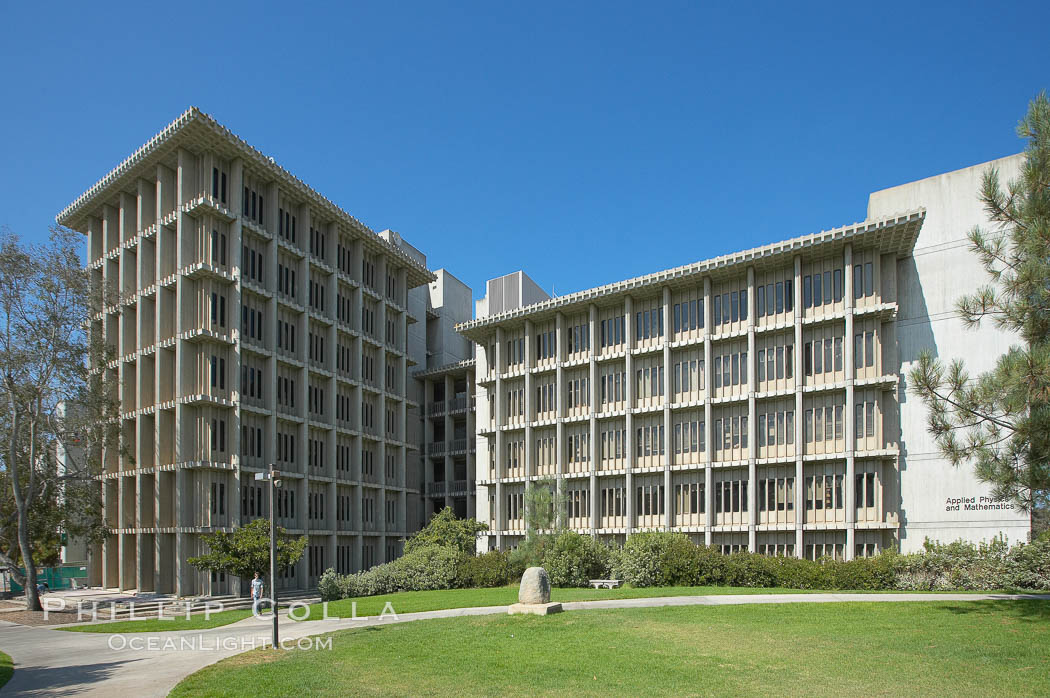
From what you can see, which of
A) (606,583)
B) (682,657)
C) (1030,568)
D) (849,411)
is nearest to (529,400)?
(606,583)

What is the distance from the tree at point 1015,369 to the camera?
1541 cm

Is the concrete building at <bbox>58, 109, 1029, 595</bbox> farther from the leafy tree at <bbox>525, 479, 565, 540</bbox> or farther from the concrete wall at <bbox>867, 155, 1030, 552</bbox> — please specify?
the leafy tree at <bbox>525, 479, 565, 540</bbox>

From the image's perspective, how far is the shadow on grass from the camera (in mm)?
19153

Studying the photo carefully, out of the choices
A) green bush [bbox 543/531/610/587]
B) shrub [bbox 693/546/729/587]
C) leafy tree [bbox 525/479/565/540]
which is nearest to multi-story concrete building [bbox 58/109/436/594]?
leafy tree [bbox 525/479/565/540]

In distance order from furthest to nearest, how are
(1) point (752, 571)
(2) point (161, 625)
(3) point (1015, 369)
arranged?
(1) point (752, 571) → (2) point (161, 625) → (3) point (1015, 369)

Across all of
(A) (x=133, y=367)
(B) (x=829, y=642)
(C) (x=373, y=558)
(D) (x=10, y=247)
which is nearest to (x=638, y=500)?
(C) (x=373, y=558)

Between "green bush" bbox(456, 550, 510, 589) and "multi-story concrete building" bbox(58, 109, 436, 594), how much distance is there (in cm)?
1081

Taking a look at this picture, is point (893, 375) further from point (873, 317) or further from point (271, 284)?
point (271, 284)

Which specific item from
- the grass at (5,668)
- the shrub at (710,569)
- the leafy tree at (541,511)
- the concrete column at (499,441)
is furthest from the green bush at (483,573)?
the grass at (5,668)

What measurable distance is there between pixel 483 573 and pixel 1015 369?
27317 millimetres

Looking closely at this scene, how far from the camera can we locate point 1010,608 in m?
20.6

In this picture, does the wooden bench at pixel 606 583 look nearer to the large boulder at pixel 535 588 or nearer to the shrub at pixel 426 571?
the shrub at pixel 426 571

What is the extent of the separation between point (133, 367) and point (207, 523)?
464 inches

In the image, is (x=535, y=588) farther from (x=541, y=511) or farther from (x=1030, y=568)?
(x=1030, y=568)
